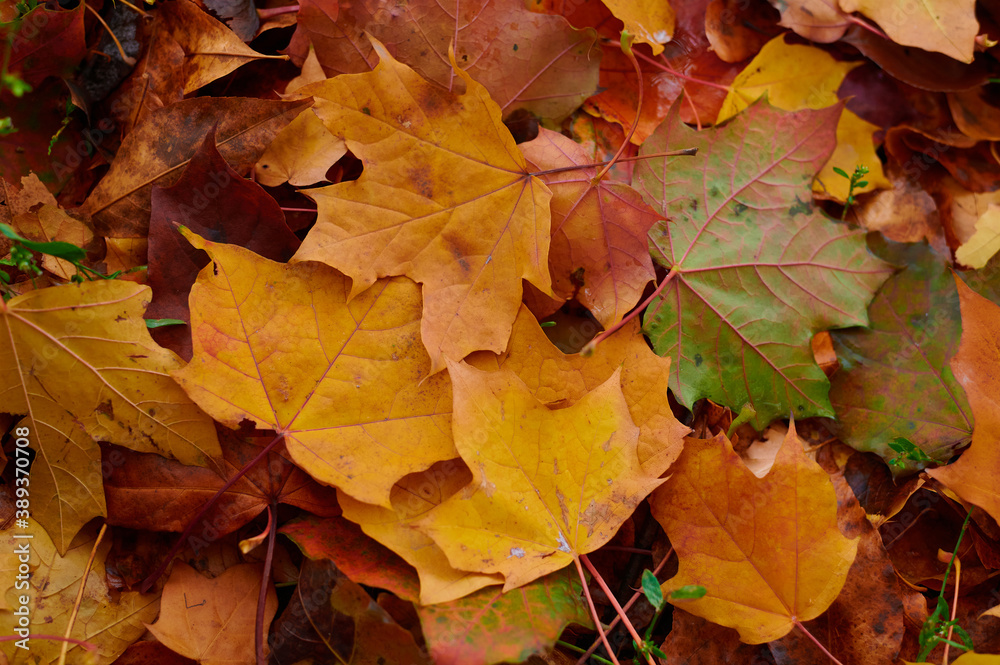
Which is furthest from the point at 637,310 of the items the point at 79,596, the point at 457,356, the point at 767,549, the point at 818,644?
the point at 79,596

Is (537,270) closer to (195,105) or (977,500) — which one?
(195,105)

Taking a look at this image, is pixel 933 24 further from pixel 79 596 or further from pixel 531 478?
pixel 79 596

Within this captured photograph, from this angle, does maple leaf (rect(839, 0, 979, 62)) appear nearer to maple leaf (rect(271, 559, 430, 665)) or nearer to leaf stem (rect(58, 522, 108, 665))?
maple leaf (rect(271, 559, 430, 665))

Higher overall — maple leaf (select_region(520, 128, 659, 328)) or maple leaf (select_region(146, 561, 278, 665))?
maple leaf (select_region(520, 128, 659, 328))

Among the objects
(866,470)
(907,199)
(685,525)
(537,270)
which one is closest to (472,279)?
(537,270)

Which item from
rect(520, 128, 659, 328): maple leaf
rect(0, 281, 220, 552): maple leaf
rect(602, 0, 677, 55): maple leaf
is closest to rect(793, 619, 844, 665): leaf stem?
rect(520, 128, 659, 328): maple leaf

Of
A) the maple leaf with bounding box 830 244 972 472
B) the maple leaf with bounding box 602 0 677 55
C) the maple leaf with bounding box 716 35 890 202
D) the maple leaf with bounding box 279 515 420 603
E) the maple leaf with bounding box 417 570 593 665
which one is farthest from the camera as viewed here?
the maple leaf with bounding box 716 35 890 202
